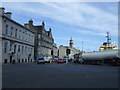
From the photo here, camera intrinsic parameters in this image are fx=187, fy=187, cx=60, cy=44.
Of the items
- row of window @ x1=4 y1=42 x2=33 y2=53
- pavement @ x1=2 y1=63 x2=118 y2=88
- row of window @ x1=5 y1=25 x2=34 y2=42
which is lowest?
pavement @ x1=2 y1=63 x2=118 y2=88

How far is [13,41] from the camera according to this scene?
187 feet

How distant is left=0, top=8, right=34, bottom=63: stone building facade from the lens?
4975 centimetres

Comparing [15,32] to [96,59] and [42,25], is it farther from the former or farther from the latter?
[42,25]

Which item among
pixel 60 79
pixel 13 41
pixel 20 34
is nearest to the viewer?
pixel 60 79

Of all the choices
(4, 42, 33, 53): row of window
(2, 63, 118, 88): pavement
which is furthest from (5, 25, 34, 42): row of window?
(2, 63, 118, 88): pavement

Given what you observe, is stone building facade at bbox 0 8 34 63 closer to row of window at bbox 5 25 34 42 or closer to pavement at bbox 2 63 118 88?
row of window at bbox 5 25 34 42

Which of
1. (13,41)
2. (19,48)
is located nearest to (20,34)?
(19,48)

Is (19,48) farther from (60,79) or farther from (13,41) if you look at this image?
(60,79)

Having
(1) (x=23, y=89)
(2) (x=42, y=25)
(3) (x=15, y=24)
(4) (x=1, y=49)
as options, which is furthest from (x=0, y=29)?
(2) (x=42, y=25)

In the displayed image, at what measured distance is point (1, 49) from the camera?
1917 inches

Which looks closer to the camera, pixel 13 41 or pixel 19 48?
pixel 13 41

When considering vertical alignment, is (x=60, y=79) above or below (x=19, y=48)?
below

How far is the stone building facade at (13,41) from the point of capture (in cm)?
4975

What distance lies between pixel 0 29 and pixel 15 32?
1080cm
